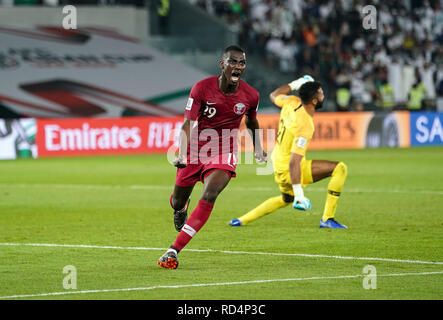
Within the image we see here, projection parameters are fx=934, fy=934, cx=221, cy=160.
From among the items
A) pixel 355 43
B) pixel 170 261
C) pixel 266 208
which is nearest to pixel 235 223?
pixel 266 208

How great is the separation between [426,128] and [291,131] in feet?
67.7

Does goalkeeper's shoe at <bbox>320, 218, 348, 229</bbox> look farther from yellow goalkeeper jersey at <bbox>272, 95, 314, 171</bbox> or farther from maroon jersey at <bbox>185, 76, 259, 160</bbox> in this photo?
maroon jersey at <bbox>185, 76, 259, 160</bbox>

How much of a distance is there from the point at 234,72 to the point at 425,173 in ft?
43.3

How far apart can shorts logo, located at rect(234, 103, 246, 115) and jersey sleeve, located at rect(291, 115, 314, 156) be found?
2.62 meters

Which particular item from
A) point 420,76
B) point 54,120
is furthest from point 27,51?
point 420,76

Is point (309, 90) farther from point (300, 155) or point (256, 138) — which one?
point (256, 138)

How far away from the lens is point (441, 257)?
995 cm

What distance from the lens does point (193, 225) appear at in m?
9.32

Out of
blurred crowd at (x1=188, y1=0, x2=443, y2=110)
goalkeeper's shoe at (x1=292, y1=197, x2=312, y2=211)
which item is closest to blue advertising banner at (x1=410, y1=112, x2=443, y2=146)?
blurred crowd at (x1=188, y1=0, x2=443, y2=110)

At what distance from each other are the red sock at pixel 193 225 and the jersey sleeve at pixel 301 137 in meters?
3.25

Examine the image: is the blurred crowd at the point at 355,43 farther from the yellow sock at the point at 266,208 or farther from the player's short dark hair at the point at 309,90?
the player's short dark hair at the point at 309,90

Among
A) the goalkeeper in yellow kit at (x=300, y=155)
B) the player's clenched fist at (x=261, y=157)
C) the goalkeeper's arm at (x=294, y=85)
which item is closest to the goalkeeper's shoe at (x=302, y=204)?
the goalkeeper in yellow kit at (x=300, y=155)

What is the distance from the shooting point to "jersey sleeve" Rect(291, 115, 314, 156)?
12352mm

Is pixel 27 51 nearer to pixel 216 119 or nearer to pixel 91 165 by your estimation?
pixel 91 165
